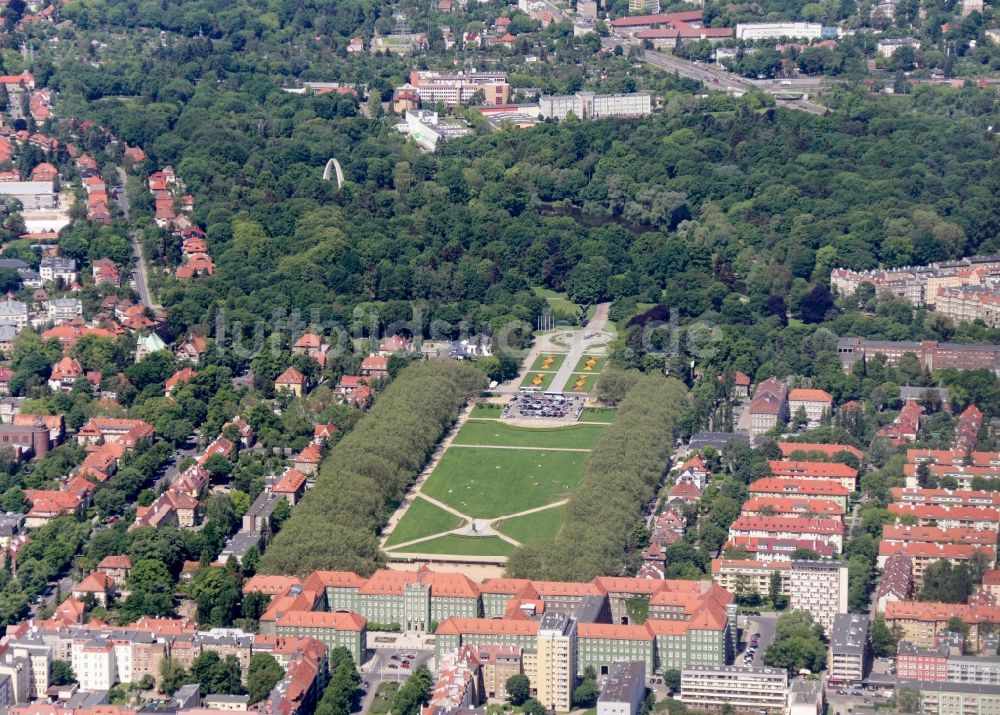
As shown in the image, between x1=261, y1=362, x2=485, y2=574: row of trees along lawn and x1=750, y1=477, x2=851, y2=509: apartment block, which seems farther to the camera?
x1=750, y1=477, x2=851, y2=509: apartment block

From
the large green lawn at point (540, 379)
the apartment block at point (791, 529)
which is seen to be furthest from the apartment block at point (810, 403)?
the apartment block at point (791, 529)

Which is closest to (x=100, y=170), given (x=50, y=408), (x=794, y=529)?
(x=50, y=408)

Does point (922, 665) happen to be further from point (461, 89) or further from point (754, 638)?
point (461, 89)

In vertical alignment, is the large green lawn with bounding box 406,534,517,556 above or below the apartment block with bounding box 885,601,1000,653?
below

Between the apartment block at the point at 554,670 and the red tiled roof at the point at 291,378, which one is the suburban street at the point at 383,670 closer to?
the apartment block at the point at 554,670

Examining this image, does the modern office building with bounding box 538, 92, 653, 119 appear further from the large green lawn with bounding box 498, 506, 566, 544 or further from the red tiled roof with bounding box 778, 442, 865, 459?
the large green lawn with bounding box 498, 506, 566, 544

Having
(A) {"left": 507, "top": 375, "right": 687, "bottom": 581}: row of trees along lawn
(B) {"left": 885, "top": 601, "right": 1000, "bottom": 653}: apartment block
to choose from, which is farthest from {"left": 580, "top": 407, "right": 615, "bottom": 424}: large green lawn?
(B) {"left": 885, "top": 601, "right": 1000, "bottom": 653}: apartment block

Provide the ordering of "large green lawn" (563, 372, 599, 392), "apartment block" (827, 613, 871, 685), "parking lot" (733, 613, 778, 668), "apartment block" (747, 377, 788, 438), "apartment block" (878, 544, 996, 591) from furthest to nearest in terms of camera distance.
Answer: "large green lawn" (563, 372, 599, 392), "apartment block" (747, 377, 788, 438), "apartment block" (878, 544, 996, 591), "parking lot" (733, 613, 778, 668), "apartment block" (827, 613, 871, 685)
